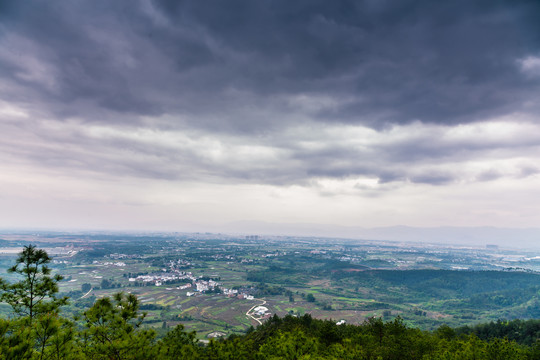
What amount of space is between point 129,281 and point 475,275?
230 metres

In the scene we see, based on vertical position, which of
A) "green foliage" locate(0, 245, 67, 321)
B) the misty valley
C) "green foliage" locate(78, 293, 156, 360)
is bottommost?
the misty valley

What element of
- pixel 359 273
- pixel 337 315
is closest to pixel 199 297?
pixel 337 315

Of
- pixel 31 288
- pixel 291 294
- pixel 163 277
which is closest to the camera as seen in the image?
pixel 31 288

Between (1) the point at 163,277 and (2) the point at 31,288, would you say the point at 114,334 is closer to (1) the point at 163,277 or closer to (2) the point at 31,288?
(2) the point at 31,288

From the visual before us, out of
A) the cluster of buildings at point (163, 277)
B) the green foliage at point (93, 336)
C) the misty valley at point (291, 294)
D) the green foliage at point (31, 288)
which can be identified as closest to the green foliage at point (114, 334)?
the green foliage at point (93, 336)

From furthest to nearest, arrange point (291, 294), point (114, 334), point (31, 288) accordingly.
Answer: point (291, 294) < point (31, 288) < point (114, 334)

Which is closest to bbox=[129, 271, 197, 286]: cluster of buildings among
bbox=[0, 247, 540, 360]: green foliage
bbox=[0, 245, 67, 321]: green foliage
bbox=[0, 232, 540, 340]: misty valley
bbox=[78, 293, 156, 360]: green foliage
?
bbox=[0, 232, 540, 340]: misty valley

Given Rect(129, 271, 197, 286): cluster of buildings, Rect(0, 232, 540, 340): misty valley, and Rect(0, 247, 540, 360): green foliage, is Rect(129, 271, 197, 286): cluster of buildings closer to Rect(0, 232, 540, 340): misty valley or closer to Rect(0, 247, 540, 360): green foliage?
Rect(0, 232, 540, 340): misty valley

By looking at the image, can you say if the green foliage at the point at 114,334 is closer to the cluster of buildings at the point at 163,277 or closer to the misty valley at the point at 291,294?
the misty valley at the point at 291,294

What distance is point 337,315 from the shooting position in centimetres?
11169

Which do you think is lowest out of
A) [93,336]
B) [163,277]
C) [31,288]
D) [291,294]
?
[291,294]

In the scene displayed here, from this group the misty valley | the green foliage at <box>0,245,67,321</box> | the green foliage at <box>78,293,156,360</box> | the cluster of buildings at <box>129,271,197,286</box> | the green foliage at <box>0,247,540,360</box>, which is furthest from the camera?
the cluster of buildings at <box>129,271,197,286</box>

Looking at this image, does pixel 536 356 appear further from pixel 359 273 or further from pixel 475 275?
pixel 475 275

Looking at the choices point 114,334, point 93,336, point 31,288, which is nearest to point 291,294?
point 114,334
